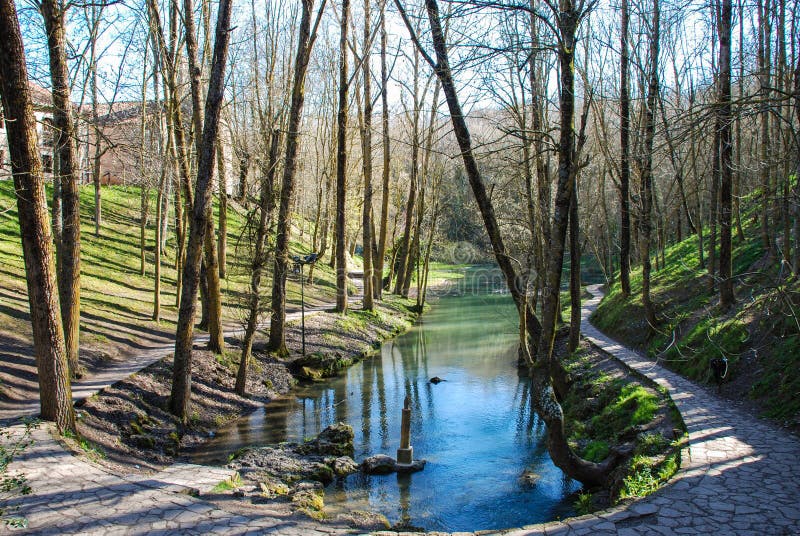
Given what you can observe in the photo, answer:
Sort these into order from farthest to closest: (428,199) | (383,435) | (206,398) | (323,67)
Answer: (428,199), (323,67), (206,398), (383,435)

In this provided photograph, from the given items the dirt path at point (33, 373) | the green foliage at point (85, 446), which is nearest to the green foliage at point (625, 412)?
the green foliage at point (85, 446)

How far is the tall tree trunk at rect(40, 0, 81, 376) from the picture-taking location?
942 cm

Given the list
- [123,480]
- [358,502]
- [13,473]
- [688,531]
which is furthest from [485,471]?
[13,473]

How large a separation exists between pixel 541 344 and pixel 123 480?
203 inches

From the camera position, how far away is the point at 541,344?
24.6ft

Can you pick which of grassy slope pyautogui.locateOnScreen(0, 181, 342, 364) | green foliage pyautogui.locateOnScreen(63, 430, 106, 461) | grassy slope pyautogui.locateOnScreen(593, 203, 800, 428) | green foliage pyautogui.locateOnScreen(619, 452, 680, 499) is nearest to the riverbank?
green foliage pyautogui.locateOnScreen(63, 430, 106, 461)

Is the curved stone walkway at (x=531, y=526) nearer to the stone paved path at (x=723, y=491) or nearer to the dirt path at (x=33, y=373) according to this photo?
the stone paved path at (x=723, y=491)

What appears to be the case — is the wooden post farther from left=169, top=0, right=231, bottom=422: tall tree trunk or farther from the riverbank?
left=169, top=0, right=231, bottom=422: tall tree trunk

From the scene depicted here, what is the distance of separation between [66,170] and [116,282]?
1149 centimetres

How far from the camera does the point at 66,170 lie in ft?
32.3

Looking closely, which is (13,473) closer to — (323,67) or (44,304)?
(44,304)

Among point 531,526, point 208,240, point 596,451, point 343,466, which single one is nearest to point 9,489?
point 531,526

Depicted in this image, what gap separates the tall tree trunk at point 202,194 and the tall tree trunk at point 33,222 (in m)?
2.53

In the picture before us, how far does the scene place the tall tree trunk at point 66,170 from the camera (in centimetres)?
942
